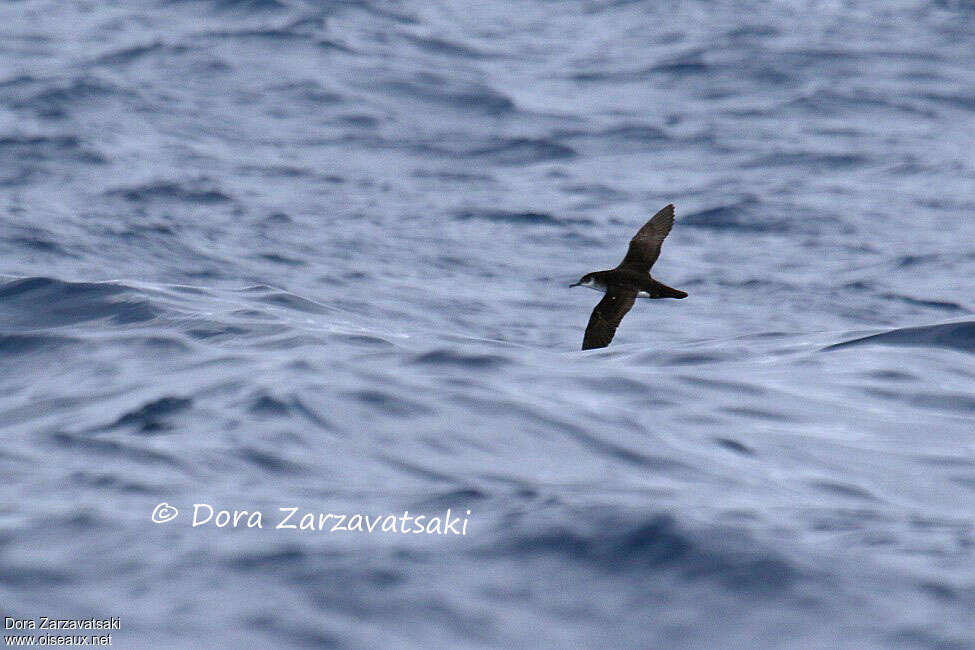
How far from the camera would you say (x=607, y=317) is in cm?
820

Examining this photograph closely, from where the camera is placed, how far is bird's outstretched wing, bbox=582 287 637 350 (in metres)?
8.12

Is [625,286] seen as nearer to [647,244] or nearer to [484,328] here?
[647,244]

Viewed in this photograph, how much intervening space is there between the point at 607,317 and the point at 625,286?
1.06 feet

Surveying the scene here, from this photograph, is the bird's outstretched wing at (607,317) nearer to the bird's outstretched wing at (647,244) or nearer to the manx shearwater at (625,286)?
the manx shearwater at (625,286)

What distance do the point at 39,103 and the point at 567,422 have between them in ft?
34.1

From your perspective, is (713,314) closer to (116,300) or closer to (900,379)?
(900,379)

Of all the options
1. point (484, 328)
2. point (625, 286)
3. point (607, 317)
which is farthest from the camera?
point (484, 328)

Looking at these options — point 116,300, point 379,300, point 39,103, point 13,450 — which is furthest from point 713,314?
point 39,103

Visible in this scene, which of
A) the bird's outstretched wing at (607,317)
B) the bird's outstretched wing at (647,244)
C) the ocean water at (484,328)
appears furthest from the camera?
the bird's outstretched wing at (647,244)

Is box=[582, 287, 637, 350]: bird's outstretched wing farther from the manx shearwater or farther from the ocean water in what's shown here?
the ocean water

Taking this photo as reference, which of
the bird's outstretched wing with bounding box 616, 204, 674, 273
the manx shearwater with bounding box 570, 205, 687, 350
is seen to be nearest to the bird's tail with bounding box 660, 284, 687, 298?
the manx shearwater with bounding box 570, 205, 687, 350

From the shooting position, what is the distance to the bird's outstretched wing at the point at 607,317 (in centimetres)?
812

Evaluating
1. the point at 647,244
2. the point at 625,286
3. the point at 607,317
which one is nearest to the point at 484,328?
the point at 647,244

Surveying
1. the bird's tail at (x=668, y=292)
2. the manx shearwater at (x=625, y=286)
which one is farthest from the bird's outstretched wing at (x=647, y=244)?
the bird's tail at (x=668, y=292)
